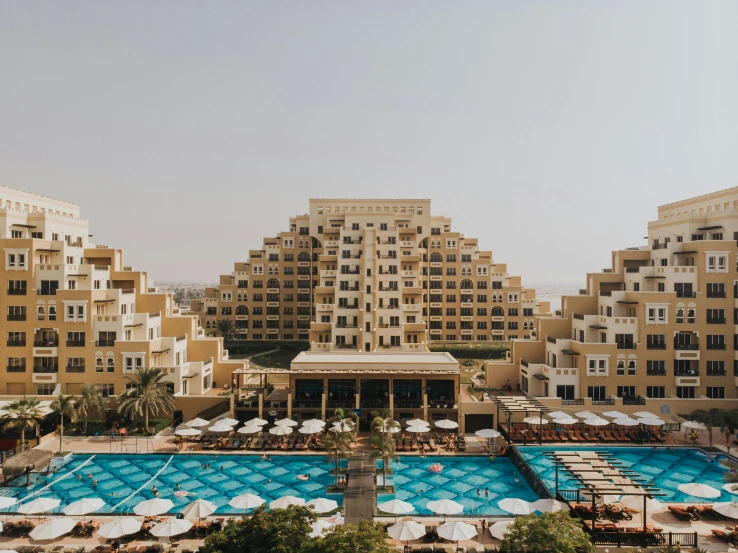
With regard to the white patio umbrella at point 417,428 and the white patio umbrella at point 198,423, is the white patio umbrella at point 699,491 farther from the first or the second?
the white patio umbrella at point 198,423

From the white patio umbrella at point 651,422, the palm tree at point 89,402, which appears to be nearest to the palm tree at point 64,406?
the palm tree at point 89,402

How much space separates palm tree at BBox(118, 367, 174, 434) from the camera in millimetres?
46969

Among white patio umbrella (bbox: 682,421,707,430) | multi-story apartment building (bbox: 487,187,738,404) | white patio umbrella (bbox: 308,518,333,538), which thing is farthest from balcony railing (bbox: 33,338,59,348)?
white patio umbrella (bbox: 682,421,707,430)

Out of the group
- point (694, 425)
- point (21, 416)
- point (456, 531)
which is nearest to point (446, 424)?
point (456, 531)

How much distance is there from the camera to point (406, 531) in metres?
28.2

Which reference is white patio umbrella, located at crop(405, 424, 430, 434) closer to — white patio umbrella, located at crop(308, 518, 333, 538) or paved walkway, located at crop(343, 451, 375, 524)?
paved walkway, located at crop(343, 451, 375, 524)

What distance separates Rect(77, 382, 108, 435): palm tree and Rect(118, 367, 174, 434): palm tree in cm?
175

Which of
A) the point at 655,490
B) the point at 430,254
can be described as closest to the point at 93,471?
the point at 655,490

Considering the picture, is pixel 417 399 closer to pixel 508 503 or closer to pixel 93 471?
pixel 508 503

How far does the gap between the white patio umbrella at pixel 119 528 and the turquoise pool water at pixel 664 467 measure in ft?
80.7

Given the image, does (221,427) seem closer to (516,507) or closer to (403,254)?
(516,507)

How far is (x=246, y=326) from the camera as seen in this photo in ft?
315

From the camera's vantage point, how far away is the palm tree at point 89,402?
4709 centimetres

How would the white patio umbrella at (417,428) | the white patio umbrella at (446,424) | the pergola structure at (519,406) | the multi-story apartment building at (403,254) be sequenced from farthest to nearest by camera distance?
the multi-story apartment building at (403,254), the pergola structure at (519,406), the white patio umbrella at (446,424), the white patio umbrella at (417,428)
